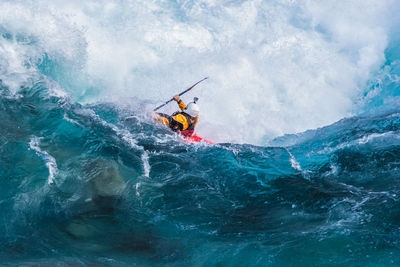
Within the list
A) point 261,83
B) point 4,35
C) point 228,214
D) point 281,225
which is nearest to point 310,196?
point 281,225

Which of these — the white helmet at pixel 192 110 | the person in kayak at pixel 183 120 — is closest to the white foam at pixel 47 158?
the person in kayak at pixel 183 120

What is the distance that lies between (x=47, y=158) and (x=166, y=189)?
220 centimetres

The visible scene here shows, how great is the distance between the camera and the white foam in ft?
19.5

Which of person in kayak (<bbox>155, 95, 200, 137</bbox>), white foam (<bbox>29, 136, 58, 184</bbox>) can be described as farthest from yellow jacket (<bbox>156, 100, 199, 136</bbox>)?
white foam (<bbox>29, 136, 58, 184</bbox>)

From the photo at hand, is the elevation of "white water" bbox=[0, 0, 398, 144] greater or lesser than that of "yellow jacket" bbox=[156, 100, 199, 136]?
greater

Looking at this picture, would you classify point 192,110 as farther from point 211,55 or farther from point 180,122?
point 211,55

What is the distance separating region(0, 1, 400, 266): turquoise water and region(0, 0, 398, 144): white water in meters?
0.94

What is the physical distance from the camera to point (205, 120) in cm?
1223

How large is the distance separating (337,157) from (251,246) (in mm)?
3742

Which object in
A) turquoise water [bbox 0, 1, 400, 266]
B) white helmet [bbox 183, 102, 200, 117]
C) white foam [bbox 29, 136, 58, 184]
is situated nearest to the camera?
turquoise water [bbox 0, 1, 400, 266]

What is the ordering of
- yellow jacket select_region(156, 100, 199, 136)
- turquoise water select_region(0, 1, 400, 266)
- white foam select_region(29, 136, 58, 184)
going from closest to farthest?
turquoise water select_region(0, 1, 400, 266) → white foam select_region(29, 136, 58, 184) → yellow jacket select_region(156, 100, 199, 136)

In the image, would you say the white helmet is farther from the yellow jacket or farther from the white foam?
the white foam

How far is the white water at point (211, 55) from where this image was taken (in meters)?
11.2

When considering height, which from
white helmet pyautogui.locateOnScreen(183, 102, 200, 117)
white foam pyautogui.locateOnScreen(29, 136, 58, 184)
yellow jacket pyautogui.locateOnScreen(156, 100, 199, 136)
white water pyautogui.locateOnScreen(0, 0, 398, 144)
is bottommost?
white foam pyautogui.locateOnScreen(29, 136, 58, 184)
